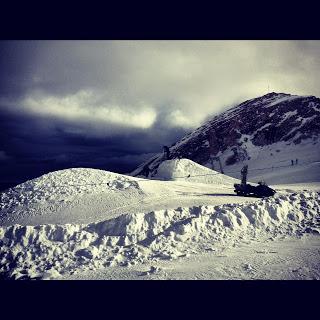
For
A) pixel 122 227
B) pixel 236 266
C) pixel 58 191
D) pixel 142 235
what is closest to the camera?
pixel 236 266

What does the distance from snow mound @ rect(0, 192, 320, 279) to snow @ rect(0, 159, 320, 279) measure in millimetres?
41

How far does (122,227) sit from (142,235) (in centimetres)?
109

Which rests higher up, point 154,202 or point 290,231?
point 154,202

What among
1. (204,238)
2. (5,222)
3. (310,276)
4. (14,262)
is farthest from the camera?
(5,222)

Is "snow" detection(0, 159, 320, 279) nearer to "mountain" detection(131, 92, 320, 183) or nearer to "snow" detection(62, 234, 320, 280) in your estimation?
"snow" detection(62, 234, 320, 280)

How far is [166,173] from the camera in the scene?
39.2m

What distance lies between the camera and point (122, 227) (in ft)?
52.6

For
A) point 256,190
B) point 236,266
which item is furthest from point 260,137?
point 236,266

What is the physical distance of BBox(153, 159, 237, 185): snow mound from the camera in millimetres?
37875

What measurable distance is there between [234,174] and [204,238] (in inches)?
2224

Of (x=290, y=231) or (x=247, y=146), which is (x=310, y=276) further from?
(x=247, y=146)

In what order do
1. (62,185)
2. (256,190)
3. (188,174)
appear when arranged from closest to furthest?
(62,185) → (256,190) → (188,174)

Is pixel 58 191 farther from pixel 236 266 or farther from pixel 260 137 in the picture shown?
pixel 260 137

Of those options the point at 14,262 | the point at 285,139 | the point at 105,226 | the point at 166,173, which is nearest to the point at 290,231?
the point at 105,226
